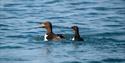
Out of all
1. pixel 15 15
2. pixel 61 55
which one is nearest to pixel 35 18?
pixel 15 15

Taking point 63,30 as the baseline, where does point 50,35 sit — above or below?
above

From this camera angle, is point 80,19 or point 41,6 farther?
point 41,6

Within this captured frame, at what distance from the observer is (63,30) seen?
27109 millimetres

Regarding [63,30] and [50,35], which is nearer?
[50,35]

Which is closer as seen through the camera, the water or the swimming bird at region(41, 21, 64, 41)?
the water

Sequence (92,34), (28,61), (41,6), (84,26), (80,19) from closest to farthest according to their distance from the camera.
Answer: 1. (28,61)
2. (92,34)
3. (84,26)
4. (80,19)
5. (41,6)

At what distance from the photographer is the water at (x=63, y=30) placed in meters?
22.2

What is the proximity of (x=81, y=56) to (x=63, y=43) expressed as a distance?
86.5 inches

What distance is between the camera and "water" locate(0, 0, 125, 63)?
2216cm

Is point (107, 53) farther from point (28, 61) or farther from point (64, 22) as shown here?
point (64, 22)

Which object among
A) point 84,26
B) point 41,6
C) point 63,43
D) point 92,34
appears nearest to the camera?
point 63,43

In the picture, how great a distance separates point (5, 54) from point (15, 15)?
8470 mm

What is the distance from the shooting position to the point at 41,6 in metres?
33.4

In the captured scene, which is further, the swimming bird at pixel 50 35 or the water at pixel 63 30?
the swimming bird at pixel 50 35
